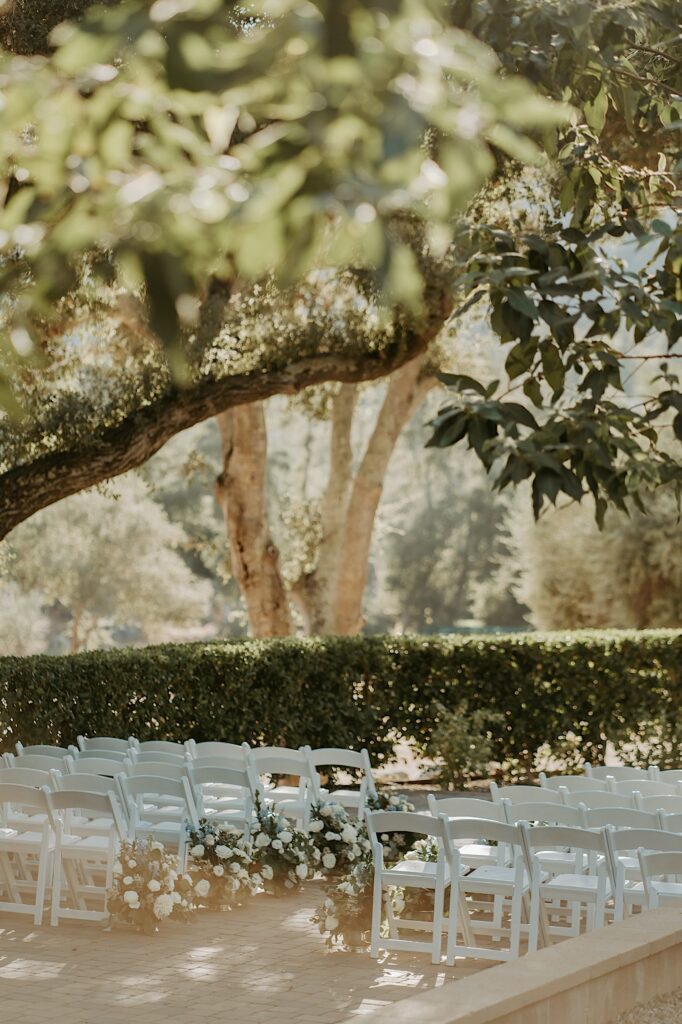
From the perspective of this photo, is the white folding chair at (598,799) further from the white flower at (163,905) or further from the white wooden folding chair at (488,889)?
the white flower at (163,905)

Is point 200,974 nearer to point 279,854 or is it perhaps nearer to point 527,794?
point 279,854

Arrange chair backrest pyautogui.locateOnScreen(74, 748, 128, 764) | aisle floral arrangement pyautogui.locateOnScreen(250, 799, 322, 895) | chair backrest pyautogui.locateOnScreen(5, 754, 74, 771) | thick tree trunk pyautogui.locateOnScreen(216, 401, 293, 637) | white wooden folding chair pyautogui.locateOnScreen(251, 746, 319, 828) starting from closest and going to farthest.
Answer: aisle floral arrangement pyautogui.locateOnScreen(250, 799, 322, 895) < chair backrest pyautogui.locateOnScreen(5, 754, 74, 771) < white wooden folding chair pyautogui.locateOnScreen(251, 746, 319, 828) < chair backrest pyautogui.locateOnScreen(74, 748, 128, 764) < thick tree trunk pyautogui.locateOnScreen(216, 401, 293, 637)

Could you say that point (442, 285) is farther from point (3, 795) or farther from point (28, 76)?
point (28, 76)

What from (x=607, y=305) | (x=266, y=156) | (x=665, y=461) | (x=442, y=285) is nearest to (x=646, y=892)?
(x=665, y=461)

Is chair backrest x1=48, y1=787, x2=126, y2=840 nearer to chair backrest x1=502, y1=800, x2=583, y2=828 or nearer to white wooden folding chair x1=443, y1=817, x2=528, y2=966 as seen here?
white wooden folding chair x1=443, y1=817, x2=528, y2=966

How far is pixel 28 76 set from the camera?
2340 millimetres

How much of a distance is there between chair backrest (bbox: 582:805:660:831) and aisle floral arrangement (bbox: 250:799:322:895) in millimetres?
2198

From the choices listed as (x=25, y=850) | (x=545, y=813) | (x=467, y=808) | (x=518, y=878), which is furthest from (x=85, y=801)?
(x=545, y=813)

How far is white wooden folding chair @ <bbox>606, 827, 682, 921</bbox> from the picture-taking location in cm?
605

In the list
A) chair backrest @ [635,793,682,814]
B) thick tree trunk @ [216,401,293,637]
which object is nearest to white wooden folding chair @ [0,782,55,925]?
chair backrest @ [635,793,682,814]

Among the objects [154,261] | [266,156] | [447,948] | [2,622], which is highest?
[266,156]

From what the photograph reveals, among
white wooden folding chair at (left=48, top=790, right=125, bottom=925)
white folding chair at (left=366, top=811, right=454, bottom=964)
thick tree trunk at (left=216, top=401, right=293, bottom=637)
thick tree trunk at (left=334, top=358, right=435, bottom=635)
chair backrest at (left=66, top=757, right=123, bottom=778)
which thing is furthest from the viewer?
thick tree trunk at (left=334, top=358, right=435, bottom=635)

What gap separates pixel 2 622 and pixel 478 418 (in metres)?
29.4

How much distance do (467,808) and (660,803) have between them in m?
1.41
